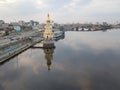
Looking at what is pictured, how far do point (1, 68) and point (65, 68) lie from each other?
5.51m

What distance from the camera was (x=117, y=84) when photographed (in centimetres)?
1211

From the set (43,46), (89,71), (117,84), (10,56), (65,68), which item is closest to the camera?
(117,84)

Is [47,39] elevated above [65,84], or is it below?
above

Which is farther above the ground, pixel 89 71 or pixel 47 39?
pixel 47 39

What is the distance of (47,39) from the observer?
88.6ft

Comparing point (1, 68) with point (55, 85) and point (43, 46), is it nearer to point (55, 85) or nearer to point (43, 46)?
point (55, 85)

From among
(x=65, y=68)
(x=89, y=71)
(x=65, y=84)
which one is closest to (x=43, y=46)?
(x=65, y=68)

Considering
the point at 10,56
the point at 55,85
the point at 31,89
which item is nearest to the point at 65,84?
the point at 55,85

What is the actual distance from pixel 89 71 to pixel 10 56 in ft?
28.7

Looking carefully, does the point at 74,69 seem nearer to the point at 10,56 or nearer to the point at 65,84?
the point at 65,84

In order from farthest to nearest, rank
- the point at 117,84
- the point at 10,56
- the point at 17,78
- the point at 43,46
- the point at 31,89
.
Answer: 1. the point at 43,46
2. the point at 10,56
3. the point at 17,78
4. the point at 117,84
5. the point at 31,89

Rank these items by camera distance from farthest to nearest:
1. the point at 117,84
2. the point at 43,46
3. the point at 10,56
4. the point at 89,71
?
the point at 43,46 → the point at 10,56 → the point at 89,71 → the point at 117,84

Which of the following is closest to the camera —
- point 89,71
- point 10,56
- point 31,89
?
point 31,89

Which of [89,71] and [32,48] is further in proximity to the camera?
[32,48]
